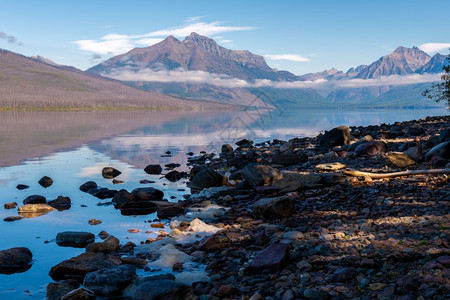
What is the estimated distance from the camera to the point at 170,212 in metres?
14.7

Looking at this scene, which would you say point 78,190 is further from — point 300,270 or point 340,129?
point 340,129

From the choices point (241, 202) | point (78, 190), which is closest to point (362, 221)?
point (241, 202)

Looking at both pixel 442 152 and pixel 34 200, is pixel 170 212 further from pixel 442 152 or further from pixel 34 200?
pixel 442 152

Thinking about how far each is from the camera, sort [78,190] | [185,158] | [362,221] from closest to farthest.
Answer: [362,221] → [78,190] → [185,158]

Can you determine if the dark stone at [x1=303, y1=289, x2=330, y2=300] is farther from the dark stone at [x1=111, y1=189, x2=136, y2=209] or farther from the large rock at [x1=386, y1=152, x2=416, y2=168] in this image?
the large rock at [x1=386, y1=152, x2=416, y2=168]

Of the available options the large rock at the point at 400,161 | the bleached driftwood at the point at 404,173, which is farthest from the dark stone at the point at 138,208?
the large rock at the point at 400,161

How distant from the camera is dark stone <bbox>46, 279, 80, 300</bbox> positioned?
7.96m

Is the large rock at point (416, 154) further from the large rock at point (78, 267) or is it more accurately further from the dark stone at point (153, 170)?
the dark stone at point (153, 170)

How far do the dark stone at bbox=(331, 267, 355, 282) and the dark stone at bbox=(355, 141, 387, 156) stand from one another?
48.7ft

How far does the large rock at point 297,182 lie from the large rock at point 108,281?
8106 millimetres

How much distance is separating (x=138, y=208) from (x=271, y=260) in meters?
9.00

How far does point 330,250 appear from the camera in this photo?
8531 millimetres

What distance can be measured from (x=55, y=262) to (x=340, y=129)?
879 inches

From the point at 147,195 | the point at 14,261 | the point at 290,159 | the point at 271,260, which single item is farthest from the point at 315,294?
the point at 290,159
